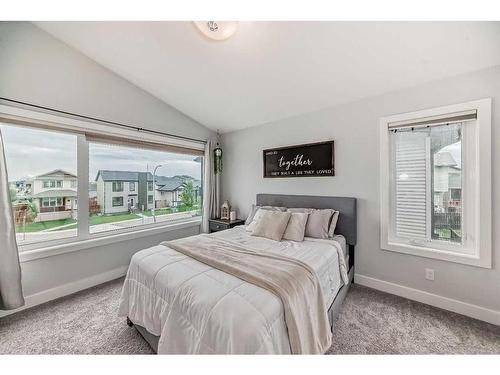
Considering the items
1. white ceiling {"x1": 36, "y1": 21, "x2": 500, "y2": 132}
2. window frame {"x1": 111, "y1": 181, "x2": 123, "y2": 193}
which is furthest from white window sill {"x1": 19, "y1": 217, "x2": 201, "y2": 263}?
white ceiling {"x1": 36, "y1": 21, "x2": 500, "y2": 132}

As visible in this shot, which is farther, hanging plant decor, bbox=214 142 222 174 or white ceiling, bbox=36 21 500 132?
hanging plant decor, bbox=214 142 222 174

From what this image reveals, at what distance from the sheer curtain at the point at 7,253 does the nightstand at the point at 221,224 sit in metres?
2.30

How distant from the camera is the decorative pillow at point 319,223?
2.38 m

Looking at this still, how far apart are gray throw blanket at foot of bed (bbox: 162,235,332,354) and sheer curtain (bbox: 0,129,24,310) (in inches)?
61.3

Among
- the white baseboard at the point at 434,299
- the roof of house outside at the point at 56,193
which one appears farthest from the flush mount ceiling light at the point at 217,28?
the white baseboard at the point at 434,299

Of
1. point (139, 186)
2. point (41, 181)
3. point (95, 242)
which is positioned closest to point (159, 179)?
point (139, 186)

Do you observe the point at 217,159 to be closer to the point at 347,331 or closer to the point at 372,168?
the point at 372,168

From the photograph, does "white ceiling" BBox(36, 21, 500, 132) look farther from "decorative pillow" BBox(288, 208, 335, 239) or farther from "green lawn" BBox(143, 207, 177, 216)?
"green lawn" BBox(143, 207, 177, 216)

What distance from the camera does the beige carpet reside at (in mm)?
1560

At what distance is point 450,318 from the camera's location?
74.6 inches

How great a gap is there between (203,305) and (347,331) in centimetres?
135

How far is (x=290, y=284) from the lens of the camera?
1.30 m

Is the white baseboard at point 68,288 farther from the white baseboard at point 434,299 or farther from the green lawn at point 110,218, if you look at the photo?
the white baseboard at point 434,299
